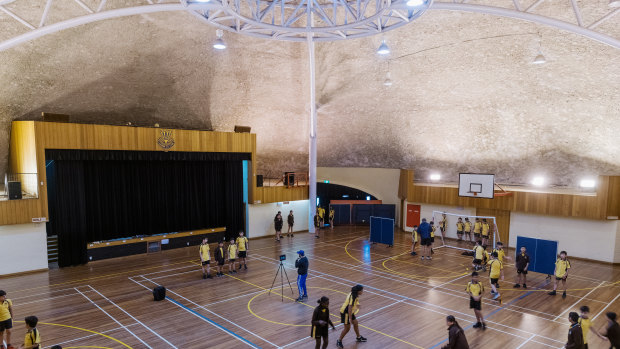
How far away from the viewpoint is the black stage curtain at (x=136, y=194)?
1766cm

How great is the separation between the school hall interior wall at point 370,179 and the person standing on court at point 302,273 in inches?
626

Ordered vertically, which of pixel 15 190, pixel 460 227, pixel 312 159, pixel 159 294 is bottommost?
Answer: pixel 159 294

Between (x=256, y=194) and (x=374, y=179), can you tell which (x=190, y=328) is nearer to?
(x=256, y=194)

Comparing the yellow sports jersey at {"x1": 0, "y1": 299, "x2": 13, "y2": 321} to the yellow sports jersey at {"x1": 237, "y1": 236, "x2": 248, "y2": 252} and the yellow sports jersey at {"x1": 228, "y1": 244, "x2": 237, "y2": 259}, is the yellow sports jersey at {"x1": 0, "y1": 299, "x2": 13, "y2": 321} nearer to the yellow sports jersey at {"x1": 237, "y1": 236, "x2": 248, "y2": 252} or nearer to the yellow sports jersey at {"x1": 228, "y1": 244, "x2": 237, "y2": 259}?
the yellow sports jersey at {"x1": 228, "y1": 244, "x2": 237, "y2": 259}

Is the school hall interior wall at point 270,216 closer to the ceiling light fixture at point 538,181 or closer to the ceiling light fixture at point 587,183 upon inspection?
the ceiling light fixture at point 538,181

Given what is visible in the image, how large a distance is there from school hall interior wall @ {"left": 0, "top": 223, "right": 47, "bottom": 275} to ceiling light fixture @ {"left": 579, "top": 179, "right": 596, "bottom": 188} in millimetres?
25078

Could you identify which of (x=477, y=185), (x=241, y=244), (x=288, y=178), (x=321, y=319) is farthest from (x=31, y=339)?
(x=477, y=185)

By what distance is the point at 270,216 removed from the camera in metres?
24.7

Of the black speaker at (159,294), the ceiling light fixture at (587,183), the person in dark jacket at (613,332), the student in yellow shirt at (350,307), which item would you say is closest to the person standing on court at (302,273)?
the student in yellow shirt at (350,307)

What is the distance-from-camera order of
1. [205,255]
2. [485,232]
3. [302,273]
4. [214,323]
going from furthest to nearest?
[485,232]
[205,255]
[302,273]
[214,323]

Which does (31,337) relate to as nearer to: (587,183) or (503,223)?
(503,223)

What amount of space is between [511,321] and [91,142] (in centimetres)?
1724

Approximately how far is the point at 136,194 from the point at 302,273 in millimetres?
11825

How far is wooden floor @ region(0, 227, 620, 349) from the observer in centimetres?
1054
